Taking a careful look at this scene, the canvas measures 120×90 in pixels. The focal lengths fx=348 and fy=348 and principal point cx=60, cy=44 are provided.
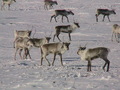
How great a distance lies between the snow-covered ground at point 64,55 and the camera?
8875mm

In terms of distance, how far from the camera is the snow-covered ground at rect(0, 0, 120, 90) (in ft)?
29.1

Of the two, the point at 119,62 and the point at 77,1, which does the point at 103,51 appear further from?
the point at 77,1

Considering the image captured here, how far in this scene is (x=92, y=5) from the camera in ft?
122

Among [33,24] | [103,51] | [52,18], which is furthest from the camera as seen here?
[52,18]

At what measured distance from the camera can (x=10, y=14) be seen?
1207 inches

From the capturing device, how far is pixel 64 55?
17.0m

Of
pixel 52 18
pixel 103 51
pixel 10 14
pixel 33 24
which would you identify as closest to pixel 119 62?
pixel 103 51

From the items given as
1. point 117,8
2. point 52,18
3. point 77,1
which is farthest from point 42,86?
point 77,1

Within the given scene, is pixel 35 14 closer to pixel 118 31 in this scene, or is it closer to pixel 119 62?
pixel 118 31

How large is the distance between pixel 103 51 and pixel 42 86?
4.45m

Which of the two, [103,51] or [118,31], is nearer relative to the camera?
[103,51]

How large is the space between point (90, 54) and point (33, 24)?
14311mm

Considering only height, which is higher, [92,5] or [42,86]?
[92,5]

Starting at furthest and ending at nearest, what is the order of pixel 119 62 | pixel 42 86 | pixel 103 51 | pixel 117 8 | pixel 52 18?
pixel 117 8, pixel 52 18, pixel 119 62, pixel 103 51, pixel 42 86
